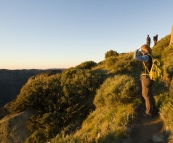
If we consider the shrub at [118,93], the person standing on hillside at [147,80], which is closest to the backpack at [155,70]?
the person standing on hillside at [147,80]

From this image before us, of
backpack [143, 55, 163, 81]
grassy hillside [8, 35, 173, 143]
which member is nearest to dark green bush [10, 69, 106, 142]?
grassy hillside [8, 35, 173, 143]

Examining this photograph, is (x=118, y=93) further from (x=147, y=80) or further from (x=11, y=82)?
(x=11, y=82)

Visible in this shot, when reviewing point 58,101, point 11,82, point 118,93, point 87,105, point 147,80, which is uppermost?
point 147,80

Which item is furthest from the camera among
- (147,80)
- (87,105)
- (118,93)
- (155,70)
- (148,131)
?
(87,105)

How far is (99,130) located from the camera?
830cm

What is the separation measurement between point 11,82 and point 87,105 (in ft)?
261

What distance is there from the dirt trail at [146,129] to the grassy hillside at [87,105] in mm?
294

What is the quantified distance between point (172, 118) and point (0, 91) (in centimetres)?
7525

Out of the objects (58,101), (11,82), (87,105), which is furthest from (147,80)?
(11,82)

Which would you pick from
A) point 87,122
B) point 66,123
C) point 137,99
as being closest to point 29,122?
point 66,123

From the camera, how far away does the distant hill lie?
2840 inches

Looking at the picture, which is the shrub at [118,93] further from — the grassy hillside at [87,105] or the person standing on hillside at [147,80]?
the person standing on hillside at [147,80]

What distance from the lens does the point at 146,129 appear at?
766cm

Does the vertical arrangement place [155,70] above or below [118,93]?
above
